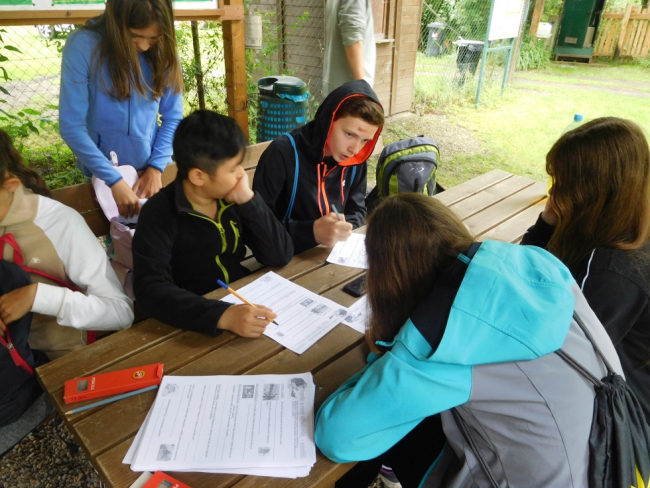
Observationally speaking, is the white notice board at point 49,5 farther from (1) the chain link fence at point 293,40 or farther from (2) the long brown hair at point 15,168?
(1) the chain link fence at point 293,40

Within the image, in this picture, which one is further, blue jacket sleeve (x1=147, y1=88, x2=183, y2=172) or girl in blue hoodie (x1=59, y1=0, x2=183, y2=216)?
blue jacket sleeve (x1=147, y1=88, x2=183, y2=172)

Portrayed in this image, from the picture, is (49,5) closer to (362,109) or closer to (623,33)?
(362,109)

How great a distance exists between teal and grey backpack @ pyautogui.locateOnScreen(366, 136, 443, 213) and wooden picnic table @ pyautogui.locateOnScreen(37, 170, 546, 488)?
0.98 metres

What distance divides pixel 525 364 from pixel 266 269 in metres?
1.03

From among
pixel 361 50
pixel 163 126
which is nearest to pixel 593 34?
pixel 361 50

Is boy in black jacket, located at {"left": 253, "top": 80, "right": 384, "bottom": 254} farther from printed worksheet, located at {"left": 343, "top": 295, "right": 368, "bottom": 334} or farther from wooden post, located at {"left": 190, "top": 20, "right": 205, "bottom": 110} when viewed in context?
wooden post, located at {"left": 190, "top": 20, "right": 205, "bottom": 110}

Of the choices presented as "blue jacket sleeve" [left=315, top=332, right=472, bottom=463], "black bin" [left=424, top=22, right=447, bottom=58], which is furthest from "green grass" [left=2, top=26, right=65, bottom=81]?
"black bin" [left=424, top=22, right=447, bottom=58]

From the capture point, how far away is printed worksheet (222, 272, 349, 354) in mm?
1327

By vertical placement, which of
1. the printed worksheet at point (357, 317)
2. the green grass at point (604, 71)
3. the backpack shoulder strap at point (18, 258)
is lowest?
the green grass at point (604, 71)

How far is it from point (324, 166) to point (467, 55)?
20.0 ft

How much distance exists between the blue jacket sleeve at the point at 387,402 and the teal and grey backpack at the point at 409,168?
169cm

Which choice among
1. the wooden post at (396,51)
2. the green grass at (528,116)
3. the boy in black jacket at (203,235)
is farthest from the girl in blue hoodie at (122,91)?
the wooden post at (396,51)

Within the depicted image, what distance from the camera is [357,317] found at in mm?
1436

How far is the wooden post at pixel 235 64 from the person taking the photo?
3.10 meters
